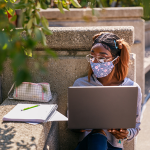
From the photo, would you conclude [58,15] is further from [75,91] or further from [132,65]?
[75,91]

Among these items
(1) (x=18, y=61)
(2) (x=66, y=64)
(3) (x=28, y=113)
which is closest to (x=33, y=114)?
(3) (x=28, y=113)

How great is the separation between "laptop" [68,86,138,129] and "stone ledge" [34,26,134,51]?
0.84m

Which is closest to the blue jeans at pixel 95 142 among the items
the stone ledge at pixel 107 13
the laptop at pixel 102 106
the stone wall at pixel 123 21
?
the laptop at pixel 102 106

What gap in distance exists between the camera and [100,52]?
2.33 m

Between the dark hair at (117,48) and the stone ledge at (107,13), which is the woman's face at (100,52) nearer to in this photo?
the dark hair at (117,48)

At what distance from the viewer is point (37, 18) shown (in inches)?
48.0

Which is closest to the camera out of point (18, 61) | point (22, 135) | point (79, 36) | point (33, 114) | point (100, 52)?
point (18, 61)

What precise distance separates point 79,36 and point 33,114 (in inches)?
40.1

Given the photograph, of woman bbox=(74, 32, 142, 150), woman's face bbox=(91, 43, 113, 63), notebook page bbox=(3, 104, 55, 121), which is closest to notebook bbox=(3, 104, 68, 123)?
notebook page bbox=(3, 104, 55, 121)

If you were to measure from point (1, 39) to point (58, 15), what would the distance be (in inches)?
180

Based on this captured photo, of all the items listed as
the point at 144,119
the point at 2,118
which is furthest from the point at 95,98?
the point at 144,119

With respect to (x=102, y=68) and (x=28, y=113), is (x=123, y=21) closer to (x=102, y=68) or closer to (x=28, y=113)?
(x=102, y=68)

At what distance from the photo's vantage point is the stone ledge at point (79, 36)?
2.57m

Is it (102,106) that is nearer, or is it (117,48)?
(102,106)
